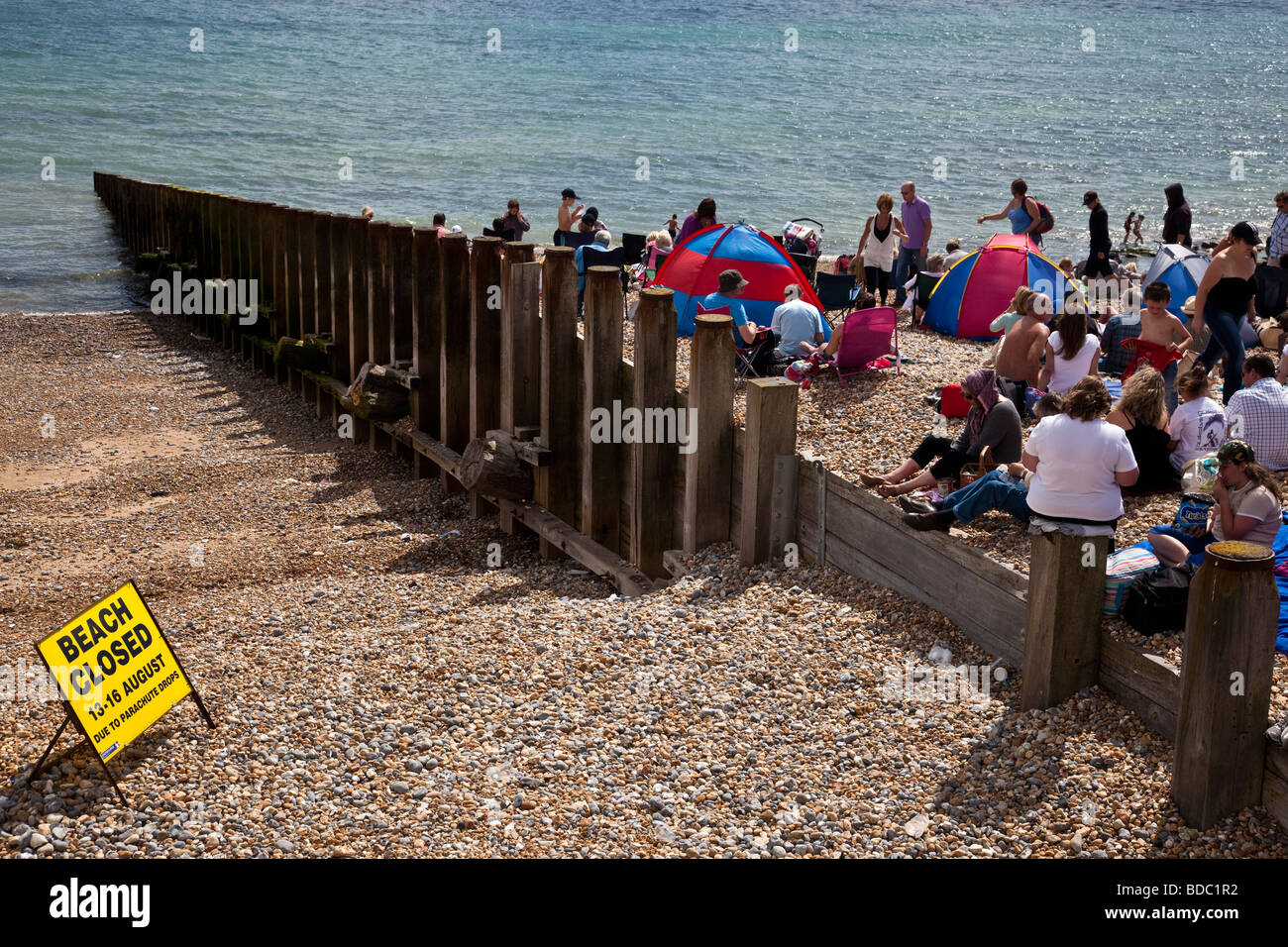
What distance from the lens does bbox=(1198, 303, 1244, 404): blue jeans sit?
35.1ft

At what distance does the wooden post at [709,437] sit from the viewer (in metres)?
8.31

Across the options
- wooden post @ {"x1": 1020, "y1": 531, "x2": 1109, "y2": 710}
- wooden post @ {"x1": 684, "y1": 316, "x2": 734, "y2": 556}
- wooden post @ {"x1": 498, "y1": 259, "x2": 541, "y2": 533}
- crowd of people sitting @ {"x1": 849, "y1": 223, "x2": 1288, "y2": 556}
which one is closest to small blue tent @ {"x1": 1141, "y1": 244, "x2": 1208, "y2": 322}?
crowd of people sitting @ {"x1": 849, "y1": 223, "x2": 1288, "y2": 556}

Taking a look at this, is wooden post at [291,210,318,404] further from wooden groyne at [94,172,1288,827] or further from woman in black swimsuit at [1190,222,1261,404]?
woman in black swimsuit at [1190,222,1261,404]

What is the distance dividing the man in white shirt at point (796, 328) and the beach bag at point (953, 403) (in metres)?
2.23

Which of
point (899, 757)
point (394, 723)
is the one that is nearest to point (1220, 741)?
point (899, 757)

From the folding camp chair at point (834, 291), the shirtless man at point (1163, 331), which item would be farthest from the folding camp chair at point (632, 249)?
the shirtless man at point (1163, 331)

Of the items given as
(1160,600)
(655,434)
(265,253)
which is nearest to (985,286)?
(655,434)

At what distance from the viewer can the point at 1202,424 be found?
8.48 meters

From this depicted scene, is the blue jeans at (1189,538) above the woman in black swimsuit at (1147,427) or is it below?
below

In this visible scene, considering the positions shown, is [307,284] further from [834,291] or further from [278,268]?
[834,291]

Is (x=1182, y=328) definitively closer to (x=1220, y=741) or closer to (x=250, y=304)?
(x=1220, y=741)

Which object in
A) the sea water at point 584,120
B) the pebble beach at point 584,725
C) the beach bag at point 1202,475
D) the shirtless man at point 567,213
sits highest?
the sea water at point 584,120

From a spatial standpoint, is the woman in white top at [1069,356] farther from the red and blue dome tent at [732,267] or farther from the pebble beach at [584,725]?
the red and blue dome tent at [732,267]
